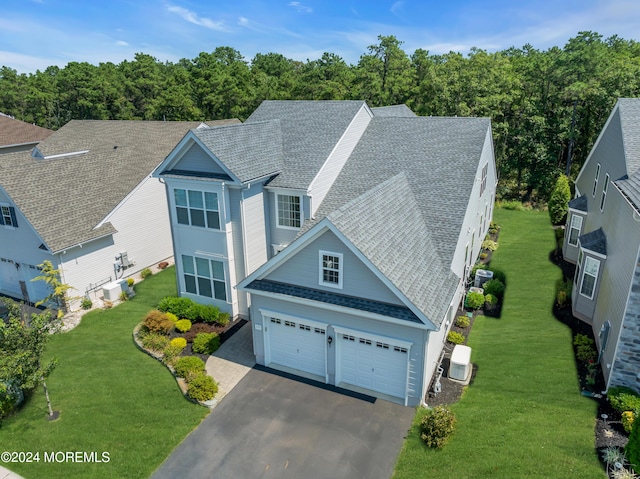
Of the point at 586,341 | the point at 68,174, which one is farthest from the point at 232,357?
the point at 68,174

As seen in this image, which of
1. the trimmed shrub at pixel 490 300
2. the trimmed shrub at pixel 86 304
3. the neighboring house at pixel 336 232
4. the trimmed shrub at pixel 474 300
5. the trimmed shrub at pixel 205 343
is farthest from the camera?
the trimmed shrub at pixel 86 304

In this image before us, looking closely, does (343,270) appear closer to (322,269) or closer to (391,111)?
(322,269)

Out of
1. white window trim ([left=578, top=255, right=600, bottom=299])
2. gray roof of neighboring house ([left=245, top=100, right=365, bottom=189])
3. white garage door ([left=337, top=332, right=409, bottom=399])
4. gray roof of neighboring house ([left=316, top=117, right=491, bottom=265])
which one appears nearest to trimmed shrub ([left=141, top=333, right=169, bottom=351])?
white garage door ([left=337, top=332, right=409, bottom=399])

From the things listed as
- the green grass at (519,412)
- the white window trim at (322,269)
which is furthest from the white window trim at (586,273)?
the white window trim at (322,269)

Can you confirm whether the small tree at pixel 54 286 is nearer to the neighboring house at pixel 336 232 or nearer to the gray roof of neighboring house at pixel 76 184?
the gray roof of neighboring house at pixel 76 184

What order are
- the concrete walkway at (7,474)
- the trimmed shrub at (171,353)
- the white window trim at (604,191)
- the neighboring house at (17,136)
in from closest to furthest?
the concrete walkway at (7,474), the trimmed shrub at (171,353), the white window trim at (604,191), the neighboring house at (17,136)

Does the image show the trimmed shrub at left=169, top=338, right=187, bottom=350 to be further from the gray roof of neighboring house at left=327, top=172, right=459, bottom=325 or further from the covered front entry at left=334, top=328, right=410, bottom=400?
the gray roof of neighboring house at left=327, top=172, right=459, bottom=325

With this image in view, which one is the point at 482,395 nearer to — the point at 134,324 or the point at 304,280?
the point at 304,280
